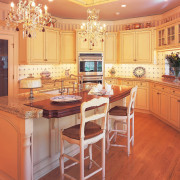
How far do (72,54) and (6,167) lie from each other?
443 centimetres

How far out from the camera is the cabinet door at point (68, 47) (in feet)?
20.0

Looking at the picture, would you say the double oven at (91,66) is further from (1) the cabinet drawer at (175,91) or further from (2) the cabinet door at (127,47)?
(1) the cabinet drawer at (175,91)

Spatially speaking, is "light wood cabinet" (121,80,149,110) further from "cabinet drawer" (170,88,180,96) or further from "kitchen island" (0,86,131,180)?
"kitchen island" (0,86,131,180)

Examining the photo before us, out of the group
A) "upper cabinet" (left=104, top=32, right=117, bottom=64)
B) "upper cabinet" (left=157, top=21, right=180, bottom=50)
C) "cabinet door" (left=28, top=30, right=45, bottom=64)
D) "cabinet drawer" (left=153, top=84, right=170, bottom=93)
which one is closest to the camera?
"cabinet drawer" (left=153, top=84, right=170, bottom=93)

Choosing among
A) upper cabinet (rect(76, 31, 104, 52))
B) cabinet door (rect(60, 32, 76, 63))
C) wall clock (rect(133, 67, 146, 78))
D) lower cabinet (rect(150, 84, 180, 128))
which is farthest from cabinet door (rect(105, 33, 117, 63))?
lower cabinet (rect(150, 84, 180, 128))

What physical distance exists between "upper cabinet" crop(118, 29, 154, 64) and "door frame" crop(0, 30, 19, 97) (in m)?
3.13

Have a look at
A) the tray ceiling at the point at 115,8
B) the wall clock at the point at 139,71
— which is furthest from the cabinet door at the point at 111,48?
the wall clock at the point at 139,71

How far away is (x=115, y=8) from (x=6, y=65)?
10.6ft

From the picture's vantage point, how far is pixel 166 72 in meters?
5.86

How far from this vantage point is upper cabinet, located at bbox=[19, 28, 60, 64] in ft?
16.7

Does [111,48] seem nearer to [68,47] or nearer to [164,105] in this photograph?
[68,47]

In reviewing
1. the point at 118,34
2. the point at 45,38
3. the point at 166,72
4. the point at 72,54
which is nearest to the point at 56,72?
the point at 72,54

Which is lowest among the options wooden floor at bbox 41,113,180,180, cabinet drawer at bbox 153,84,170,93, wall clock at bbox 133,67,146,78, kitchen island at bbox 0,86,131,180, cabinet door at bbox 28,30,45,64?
wooden floor at bbox 41,113,180,180

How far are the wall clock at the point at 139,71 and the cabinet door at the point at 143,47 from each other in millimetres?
341
